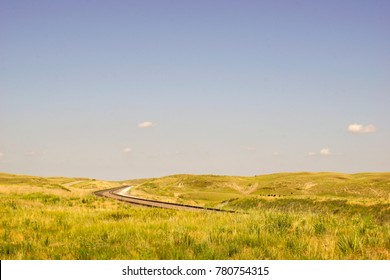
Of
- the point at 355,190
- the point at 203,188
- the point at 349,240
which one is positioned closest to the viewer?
the point at 349,240

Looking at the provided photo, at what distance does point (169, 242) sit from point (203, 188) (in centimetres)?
9730

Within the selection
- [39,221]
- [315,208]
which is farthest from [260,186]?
[39,221]

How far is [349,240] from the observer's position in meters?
9.33

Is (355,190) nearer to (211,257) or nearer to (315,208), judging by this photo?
(315,208)

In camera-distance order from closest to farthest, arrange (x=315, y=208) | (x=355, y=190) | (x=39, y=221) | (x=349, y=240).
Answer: (x=349, y=240) < (x=39, y=221) < (x=315, y=208) < (x=355, y=190)

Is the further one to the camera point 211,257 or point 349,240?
point 349,240

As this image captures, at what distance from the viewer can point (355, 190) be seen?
213 feet
